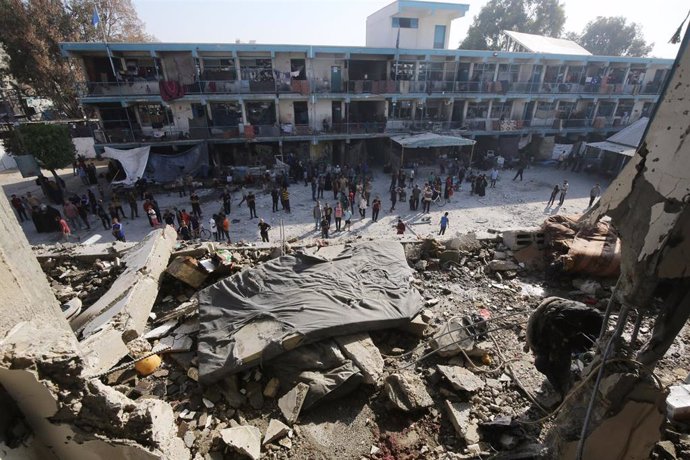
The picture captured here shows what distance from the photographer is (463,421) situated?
4262 millimetres

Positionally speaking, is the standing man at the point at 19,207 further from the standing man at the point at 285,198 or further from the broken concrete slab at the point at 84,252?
the standing man at the point at 285,198

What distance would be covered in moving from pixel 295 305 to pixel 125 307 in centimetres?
259

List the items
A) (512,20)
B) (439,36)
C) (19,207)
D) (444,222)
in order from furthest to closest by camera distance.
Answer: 1. (512,20)
2. (439,36)
3. (19,207)
4. (444,222)

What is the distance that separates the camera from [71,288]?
→ 6652 millimetres

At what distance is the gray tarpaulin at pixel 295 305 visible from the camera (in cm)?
464

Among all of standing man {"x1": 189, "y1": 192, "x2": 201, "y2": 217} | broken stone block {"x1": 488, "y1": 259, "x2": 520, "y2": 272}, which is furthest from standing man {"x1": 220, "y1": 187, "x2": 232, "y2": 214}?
broken stone block {"x1": 488, "y1": 259, "x2": 520, "y2": 272}

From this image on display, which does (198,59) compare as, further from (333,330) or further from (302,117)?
(333,330)

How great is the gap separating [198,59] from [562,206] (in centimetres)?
2133

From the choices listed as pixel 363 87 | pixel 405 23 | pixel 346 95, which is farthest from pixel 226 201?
pixel 405 23

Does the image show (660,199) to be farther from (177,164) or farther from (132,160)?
(132,160)

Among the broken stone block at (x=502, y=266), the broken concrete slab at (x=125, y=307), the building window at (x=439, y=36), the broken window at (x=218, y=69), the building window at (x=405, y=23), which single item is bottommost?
the broken stone block at (x=502, y=266)

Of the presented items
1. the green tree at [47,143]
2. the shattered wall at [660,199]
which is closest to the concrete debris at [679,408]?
the shattered wall at [660,199]

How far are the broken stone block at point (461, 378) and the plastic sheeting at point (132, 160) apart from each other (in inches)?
678

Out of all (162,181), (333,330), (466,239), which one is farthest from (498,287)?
(162,181)
